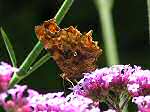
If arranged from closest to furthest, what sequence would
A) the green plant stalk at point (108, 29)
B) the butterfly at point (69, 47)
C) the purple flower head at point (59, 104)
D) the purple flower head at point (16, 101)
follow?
1. the purple flower head at point (16, 101)
2. the purple flower head at point (59, 104)
3. the butterfly at point (69, 47)
4. the green plant stalk at point (108, 29)

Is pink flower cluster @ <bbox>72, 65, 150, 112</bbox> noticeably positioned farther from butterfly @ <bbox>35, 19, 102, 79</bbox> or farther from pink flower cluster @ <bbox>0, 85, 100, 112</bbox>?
pink flower cluster @ <bbox>0, 85, 100, 112</bbox>

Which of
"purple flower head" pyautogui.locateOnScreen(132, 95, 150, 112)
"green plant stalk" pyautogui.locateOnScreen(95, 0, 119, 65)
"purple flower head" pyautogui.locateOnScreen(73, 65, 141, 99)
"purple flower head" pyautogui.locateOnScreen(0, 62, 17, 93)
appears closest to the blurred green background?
"green plant stalk" pyautogui.locateOnScreen(95, 0, 119, 65)

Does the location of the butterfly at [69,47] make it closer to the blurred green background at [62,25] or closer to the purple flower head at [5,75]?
the purple flower head at [5,75]

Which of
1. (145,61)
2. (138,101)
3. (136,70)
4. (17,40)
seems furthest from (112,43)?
(17,40)

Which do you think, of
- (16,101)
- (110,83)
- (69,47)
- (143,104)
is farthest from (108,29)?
(16,101)

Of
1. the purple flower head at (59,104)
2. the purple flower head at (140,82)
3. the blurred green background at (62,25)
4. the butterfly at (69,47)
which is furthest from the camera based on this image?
the blurred green background at (62,25)

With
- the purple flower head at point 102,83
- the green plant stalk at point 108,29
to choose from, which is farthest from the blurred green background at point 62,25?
the purple flower head at point 102,83
